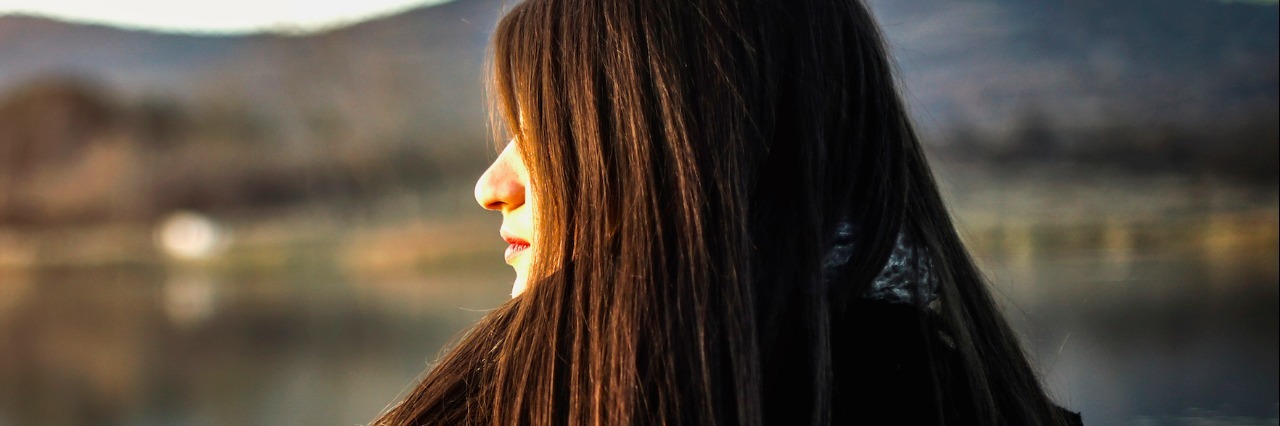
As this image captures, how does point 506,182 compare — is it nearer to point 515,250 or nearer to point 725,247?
point 515,250

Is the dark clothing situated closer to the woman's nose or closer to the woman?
the woman

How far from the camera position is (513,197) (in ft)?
1.98

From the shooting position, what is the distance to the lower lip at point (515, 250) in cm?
62

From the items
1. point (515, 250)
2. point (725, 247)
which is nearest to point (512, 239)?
point (515, 250)

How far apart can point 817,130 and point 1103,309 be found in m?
13.2

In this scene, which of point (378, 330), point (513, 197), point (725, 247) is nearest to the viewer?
point (725, 247)

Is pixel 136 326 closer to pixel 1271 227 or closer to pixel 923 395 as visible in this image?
pixel 1271 227

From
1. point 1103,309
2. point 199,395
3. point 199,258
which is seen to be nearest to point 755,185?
point 199,395

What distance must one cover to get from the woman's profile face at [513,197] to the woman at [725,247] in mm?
31

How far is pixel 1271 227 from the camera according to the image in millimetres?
12055

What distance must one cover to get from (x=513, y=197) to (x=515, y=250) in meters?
0.04

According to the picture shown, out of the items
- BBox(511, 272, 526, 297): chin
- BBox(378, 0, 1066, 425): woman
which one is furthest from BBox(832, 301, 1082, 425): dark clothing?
BBox(511, 272, 526, 297): chin

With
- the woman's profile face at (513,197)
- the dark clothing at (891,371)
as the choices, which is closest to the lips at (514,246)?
the woman's profile face at (513,197)

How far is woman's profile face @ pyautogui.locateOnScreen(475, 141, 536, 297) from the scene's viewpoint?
60 cm
